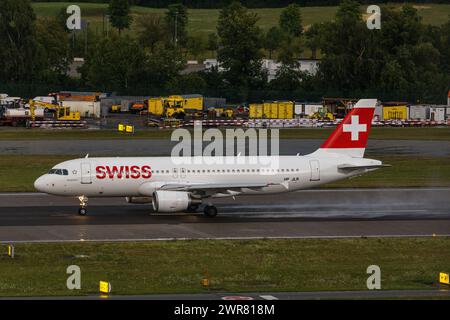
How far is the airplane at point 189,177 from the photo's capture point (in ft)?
177

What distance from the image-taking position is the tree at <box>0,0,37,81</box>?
169500mm

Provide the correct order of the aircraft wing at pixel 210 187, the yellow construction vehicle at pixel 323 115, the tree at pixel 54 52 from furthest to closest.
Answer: the tree at pixel 54 52, the yellow construction vehicle at pixel 323 115, the aircraft wing at pixel 210 187

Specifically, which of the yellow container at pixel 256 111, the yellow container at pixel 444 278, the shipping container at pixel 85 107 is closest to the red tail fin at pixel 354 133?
the yellow container at pixel 444 278

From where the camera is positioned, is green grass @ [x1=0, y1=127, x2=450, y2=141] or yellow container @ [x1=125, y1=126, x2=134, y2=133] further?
yellow container @ [x1=125, y1=126, x2=134, y2=133]

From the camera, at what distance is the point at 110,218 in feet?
177

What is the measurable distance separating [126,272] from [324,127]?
82.4m

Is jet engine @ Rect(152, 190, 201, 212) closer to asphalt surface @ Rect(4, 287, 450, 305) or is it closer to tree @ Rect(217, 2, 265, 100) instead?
asphalt surface @ Rect(4, 287, 450, 305)

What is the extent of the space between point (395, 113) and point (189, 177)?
85652 millimetres

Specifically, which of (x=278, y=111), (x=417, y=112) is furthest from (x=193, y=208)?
(x=417, y=112)

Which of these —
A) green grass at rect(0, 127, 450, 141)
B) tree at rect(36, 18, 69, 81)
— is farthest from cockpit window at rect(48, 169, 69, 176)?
tree at rect(36, 18, 69, 81)

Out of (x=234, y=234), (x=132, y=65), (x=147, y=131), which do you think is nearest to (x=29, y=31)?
(x=132, y=65)

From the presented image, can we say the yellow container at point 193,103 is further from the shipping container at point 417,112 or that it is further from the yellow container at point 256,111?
the shipping container at point 417,112

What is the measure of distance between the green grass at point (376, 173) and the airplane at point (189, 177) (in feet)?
37.4

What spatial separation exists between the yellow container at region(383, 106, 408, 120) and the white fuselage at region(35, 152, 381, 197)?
8053 cm
